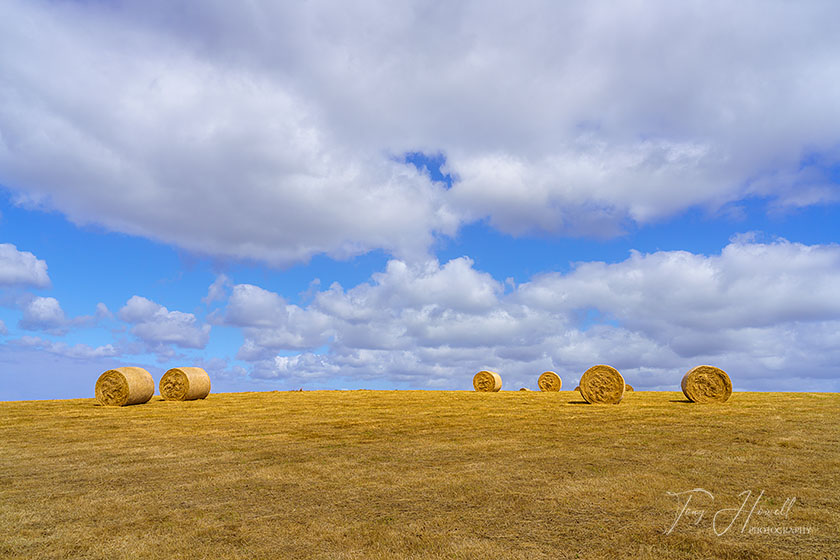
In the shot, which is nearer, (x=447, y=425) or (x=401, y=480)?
(x=401, y=480)

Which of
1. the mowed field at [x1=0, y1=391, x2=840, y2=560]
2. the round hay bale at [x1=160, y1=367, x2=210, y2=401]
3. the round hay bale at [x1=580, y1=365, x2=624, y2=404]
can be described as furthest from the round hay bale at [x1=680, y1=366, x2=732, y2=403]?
the round hay bale at [x1=160, y1=367, x2=210, y2=401]

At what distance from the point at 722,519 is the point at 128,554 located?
24.3 feet

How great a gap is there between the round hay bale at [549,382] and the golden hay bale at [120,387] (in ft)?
85.2

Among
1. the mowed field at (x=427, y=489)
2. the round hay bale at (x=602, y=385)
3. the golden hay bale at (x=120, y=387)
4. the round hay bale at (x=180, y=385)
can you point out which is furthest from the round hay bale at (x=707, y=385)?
the golden hay bale at (x=120, y=387)

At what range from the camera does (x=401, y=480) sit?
9109 millimetres

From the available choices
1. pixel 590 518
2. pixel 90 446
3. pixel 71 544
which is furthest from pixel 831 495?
pixel 90 446

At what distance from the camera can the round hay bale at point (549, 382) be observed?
126 ft

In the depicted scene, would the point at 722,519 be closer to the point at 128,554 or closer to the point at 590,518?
the point at 590,518

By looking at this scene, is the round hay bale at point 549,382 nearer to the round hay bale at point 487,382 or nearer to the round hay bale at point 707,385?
the round hay bale at point 487,382

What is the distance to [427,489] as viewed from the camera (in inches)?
333
